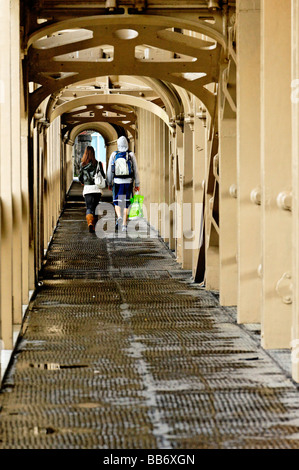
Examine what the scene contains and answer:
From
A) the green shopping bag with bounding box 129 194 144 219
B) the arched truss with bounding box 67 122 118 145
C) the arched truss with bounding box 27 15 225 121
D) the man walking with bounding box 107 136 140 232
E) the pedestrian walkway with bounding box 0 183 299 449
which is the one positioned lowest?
the pedestrian walkway with bounding box 0 183 299 449

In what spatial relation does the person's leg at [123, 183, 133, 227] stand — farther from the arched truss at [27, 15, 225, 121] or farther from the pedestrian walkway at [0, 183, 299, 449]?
the pedestrian walkway at [0, 183, 299, 449]

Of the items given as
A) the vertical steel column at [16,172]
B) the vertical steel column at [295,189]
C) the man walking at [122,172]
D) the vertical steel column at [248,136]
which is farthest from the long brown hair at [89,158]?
the vertical steel column at [295,189]

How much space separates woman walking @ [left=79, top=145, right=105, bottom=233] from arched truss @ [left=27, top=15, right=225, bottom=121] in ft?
19.4

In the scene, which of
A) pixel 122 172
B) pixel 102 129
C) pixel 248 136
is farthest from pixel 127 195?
pixel 102 129

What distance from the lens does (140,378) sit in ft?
18.3

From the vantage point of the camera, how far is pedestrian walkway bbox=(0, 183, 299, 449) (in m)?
4.41

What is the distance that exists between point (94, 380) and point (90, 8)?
3.86 metres

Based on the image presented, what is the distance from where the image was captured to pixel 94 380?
5543mm

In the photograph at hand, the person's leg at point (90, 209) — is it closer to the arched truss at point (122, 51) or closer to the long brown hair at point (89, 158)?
the long brown hair at point (89, 158)

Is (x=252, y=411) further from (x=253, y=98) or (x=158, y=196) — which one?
(x=158, y=196)

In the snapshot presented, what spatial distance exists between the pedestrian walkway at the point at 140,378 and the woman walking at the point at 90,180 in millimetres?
6274

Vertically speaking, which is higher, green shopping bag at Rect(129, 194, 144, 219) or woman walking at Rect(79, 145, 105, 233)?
woman walking at Rect(79, 145, 105, 233)

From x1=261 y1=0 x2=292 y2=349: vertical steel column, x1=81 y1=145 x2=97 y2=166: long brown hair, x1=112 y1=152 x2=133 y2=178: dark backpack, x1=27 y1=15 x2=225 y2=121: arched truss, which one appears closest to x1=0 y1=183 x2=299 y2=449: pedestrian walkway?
x1=261 y1=0 x2=292 y2=349: vertical steel column

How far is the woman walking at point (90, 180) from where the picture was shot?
15.8 meters
